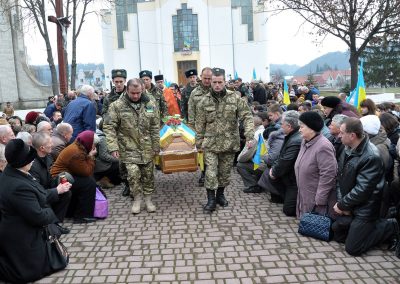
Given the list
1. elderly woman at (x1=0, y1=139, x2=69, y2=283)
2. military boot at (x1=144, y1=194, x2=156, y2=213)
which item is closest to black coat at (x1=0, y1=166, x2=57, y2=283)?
elderly woman at (x1=0, y1=139, x2=69, y2=283)

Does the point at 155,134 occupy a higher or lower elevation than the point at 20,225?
higher

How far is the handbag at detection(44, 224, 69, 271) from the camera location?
431 centimetres

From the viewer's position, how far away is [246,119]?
6.17 m

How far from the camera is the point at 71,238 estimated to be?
5379 millimetres

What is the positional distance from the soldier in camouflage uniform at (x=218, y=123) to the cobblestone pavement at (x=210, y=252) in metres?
0.57

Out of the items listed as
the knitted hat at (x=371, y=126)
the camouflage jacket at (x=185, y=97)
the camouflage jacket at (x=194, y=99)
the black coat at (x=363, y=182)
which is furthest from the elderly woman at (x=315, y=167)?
the camouflage jacket at (x=185, y=97)

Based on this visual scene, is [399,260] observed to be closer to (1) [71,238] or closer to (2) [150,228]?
(2) [150,228]

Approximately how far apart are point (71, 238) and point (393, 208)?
405 centimetres

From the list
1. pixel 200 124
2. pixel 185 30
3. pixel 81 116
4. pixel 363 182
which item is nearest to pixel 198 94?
pixel 200 124

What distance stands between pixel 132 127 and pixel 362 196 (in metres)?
3.24

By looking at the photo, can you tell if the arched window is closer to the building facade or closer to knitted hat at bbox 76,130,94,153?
the building facade

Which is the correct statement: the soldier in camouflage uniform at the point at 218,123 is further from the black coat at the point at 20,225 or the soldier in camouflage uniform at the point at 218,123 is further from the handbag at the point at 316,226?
the black coat at the point at 20,225

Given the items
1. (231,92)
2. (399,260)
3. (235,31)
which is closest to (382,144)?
(399,260)

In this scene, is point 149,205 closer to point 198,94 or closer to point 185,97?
point 198,94
